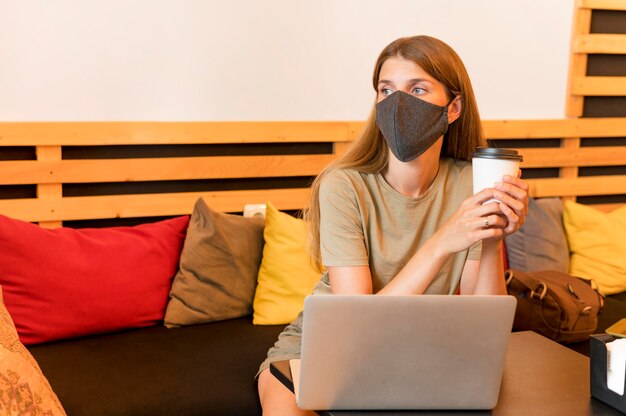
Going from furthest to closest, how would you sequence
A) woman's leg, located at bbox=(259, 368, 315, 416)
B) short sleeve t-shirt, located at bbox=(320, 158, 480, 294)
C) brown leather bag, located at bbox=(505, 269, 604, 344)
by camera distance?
1. brown leather bag, located at bbox=(505, 269, 604, 344)
2. short sleeve t-shirt, located at bbox=(320, 158, 480, 294)
3. woman's leg, located at bbox=(259, 368, 315, 416)

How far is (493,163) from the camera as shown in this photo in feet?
4.75

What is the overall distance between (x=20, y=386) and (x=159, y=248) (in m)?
1.61

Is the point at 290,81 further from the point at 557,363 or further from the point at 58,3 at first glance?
the point at 557,363

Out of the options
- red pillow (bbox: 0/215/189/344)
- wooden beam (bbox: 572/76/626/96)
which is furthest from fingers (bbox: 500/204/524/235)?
wooden beam (bbox: 572/76/626/96)

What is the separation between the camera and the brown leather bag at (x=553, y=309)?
2863 millimetres

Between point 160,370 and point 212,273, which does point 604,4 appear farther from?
point 160,370

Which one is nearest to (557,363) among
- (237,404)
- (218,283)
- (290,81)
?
(237,404)

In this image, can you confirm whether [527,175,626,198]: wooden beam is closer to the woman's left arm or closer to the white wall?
the white wall

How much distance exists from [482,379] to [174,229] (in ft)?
5.69

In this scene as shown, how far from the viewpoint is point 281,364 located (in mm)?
1519

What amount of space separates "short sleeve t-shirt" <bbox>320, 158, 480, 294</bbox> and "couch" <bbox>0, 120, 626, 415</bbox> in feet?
2.13

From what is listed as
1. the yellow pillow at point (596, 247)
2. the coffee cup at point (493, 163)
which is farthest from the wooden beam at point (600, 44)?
the coffee cup at point (493, 163)

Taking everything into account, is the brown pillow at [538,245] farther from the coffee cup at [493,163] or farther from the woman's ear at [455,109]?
the coffee cup at [493,163]

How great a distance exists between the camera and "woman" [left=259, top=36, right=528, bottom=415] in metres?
1.81
